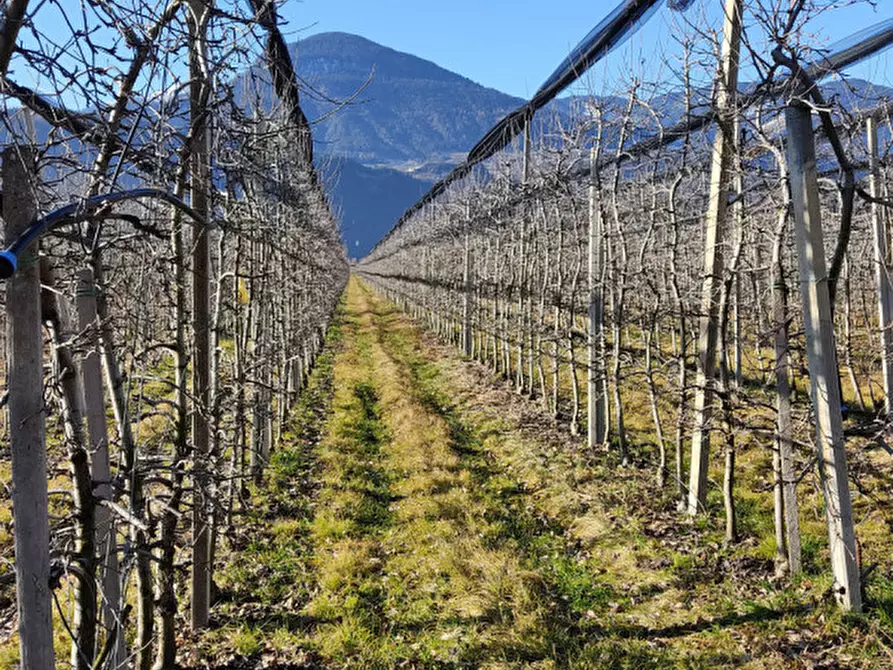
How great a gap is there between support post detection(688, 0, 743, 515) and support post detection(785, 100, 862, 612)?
3.26 feet

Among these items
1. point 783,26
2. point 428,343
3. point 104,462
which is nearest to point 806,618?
point 783,26

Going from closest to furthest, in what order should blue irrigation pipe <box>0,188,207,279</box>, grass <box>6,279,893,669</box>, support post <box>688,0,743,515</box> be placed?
blue irrigation pipe <box>0,188,207,279</box> → grass <box>6,279,893,669</box> → support post <box>688,0,743,515</box>

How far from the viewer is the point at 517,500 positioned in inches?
306

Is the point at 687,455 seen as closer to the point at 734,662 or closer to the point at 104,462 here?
the point at 734,662

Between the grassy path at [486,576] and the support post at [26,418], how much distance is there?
3.21 metres

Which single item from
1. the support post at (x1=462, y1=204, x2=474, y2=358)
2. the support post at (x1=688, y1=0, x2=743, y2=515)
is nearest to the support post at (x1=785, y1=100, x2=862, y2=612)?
the support post at (x1=688, y1=0, x2=743, y2=515)

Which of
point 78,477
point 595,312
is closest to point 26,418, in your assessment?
point 78,477

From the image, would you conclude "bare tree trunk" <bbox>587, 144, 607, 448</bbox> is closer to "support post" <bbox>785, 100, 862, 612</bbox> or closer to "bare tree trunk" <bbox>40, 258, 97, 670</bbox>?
"support post" <bbox>785, 100, 862, 612</bbox>

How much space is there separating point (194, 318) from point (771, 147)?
15.0ft

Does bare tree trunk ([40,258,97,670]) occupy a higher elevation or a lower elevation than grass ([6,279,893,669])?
higher

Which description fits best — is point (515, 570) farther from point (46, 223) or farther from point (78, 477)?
point (46, 223)

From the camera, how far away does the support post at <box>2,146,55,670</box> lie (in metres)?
1.82

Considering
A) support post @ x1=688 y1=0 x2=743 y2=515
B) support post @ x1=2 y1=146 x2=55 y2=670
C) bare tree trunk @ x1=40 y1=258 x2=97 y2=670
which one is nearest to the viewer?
support post @ x1=2 y1=146 x2=55 y2=670

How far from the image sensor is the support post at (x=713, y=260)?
17.6 ft
